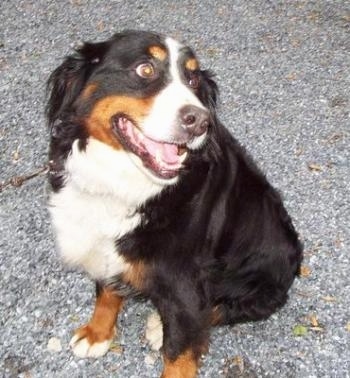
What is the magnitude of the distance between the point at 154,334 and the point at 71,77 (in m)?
1.56

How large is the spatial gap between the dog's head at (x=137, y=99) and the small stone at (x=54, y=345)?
1322 millimetres

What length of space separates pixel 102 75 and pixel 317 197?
97.0 inches

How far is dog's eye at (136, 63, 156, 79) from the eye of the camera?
8.50 ft

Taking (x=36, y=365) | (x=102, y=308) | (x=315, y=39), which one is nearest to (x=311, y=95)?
(x=315, y=39)

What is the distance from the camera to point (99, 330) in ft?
10.9

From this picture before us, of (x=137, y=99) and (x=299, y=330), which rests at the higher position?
(x=137, y=99)

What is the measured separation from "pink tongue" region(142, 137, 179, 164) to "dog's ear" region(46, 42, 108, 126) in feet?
1.40

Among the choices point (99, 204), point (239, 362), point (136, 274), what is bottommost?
point (239, 362)

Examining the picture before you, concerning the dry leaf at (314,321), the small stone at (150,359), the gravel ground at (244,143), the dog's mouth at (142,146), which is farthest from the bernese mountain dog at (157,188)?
the dry leaf at (314,321)

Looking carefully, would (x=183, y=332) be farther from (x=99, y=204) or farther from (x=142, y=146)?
(x=142, y=146)

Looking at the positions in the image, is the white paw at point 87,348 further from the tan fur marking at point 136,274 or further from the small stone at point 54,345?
the tan fur marking at point 136,274

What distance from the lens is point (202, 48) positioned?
22.4 ft

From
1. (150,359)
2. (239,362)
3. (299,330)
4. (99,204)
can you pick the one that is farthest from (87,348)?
(299,330)

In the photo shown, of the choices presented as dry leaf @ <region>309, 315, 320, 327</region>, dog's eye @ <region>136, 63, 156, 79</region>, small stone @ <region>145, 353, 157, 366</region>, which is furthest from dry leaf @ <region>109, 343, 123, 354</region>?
dog's eye @ <region>136, 63, 156, 79</region>
